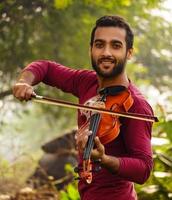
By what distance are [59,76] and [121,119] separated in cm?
68

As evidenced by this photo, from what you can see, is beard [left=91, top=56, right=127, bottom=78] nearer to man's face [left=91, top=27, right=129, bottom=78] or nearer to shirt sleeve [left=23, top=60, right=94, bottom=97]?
man's face [left=91, top=27, right=129, bottom=78]

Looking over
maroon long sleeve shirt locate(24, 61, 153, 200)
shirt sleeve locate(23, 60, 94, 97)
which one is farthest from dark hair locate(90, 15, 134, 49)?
shirt sleeve locate(23, 60, 94, 97)

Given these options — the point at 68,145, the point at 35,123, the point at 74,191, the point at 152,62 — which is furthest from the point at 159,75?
the point at 35,123

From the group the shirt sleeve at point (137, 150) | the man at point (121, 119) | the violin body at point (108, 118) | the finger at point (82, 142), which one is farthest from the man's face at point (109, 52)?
the finger at point (82, 142)

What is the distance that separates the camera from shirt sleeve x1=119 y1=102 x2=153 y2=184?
2.84 m

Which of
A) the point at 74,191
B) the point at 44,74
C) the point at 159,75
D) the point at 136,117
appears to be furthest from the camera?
the point at 159,75

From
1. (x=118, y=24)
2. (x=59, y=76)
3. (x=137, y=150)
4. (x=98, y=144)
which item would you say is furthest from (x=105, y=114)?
(x=59, y=76)

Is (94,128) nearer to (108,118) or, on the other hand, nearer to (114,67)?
(108,118)

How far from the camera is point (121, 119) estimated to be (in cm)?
300

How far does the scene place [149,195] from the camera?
18.4ft

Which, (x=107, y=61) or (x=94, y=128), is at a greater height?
(x=107, y=61)

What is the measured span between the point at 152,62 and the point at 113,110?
60.7 feet

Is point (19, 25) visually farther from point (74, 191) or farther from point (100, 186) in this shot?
point (100, 186)

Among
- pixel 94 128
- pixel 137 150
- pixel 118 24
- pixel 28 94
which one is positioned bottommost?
pixel 137 150
